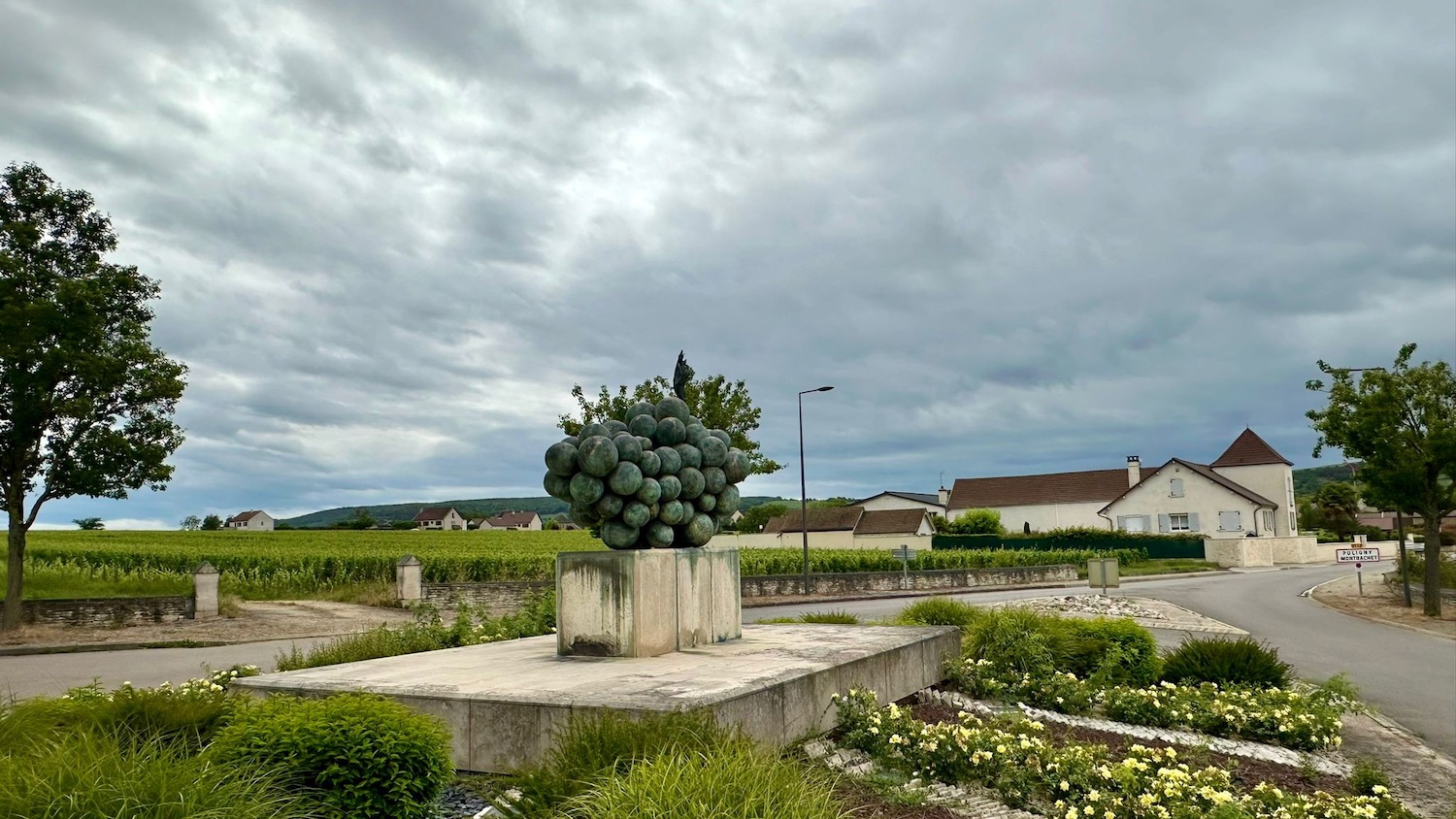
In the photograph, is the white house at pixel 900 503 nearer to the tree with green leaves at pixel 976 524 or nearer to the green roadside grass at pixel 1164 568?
the tree with green leaves at pixel 976 524

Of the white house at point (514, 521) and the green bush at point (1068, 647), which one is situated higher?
the green bush at point (1068, 647)

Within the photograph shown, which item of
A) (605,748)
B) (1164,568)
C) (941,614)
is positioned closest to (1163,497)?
Result: (1164,568)

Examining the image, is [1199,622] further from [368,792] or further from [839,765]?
[368,792]

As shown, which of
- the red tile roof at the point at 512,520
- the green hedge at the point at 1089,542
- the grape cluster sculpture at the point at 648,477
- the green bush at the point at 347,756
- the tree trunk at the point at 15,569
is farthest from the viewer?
the red tile roof at the point at 512,520

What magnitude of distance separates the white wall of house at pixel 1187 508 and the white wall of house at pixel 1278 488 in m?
1.90

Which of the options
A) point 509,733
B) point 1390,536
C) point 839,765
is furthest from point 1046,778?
point 1390,536

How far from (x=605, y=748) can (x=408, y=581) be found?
24.7m

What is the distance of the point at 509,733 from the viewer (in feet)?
22.2

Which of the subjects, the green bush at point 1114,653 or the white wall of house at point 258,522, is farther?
the white wall of house at point 258,522

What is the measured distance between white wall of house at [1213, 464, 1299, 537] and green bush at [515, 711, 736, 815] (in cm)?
7226

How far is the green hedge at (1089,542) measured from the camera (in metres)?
57.0

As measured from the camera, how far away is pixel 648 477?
10398 millimetres

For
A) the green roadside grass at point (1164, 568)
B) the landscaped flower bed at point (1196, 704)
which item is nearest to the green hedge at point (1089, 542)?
the green roadside grass at point (1164, 568)

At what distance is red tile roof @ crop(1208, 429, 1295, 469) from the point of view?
224 feet
